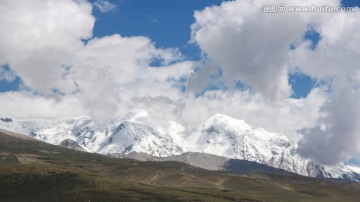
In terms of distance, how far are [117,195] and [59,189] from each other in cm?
1766

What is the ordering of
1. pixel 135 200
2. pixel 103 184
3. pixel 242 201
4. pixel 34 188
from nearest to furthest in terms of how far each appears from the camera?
1. pixel 135 200
2. pixel 34 188
3. pixel 103 184
4. pixel 242 201

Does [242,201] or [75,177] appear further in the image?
[242,201]

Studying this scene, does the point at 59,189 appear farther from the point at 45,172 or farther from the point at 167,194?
the point at 167,194

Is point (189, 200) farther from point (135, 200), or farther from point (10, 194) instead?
point (10, 194)

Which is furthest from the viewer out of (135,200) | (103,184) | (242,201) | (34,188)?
(242,201)

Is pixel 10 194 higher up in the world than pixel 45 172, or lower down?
lower down

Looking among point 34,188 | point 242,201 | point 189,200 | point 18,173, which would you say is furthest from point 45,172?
point 242,201

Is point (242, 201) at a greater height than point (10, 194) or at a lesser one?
greater

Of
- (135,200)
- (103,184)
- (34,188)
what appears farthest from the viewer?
(103,184)

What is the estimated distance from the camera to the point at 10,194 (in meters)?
131

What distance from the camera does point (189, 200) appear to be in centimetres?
13862

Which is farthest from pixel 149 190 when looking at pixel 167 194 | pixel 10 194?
pixel 10 194

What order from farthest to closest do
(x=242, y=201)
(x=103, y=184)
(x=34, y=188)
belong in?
(x=242, y=201)
(x=103, y=184)
(x=34, y=188)

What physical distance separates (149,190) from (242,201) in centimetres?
3141
